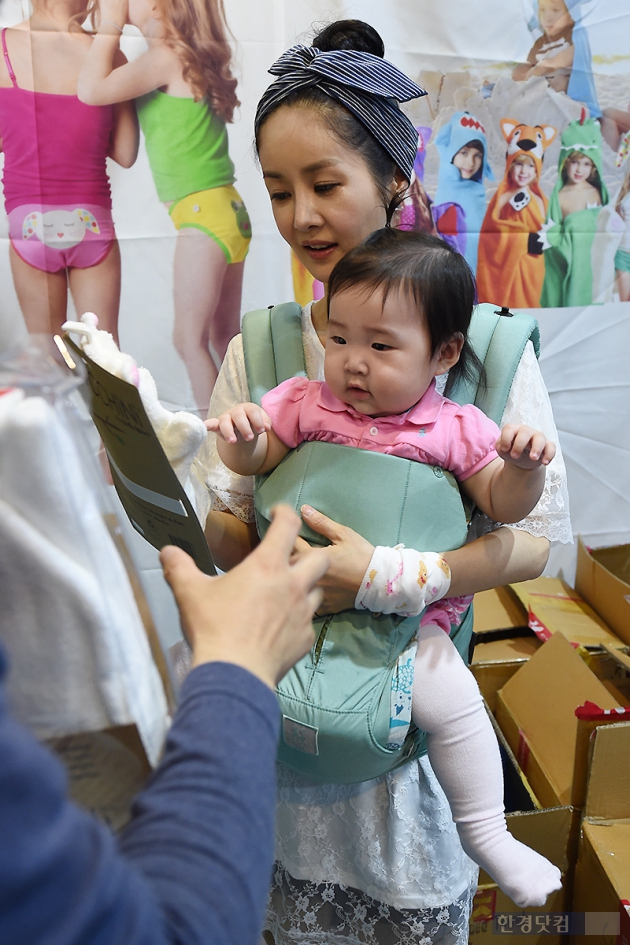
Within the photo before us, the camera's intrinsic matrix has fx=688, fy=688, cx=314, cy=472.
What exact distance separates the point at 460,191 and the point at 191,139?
28.9 inches

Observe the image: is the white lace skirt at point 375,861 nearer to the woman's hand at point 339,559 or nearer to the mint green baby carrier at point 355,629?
the mint green baby carrier at point 355,629

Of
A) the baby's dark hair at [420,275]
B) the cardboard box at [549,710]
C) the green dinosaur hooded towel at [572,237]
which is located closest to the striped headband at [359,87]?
the baby's dark hair at [420,275]

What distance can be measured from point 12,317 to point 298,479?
1048 millimetres

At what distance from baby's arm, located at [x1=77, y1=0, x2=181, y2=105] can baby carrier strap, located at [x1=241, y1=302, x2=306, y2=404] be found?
32.4 inches

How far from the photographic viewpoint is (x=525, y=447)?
0.86 metres

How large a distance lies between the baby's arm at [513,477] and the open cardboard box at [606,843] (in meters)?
0.61

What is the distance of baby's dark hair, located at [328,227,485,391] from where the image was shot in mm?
938

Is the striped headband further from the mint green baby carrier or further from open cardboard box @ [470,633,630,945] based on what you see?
open cardboard box @ [470,633,630,945]

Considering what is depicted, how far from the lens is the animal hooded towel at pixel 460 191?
6.07 ft

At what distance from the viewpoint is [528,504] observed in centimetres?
93

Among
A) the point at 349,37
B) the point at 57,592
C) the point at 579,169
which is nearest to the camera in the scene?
the point at 57,592

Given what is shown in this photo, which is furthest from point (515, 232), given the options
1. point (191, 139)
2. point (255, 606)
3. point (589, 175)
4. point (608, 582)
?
point (255, 606)

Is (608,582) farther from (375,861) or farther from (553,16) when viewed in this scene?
(553,16)

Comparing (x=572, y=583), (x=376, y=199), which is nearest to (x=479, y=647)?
(x=572, y=583)
